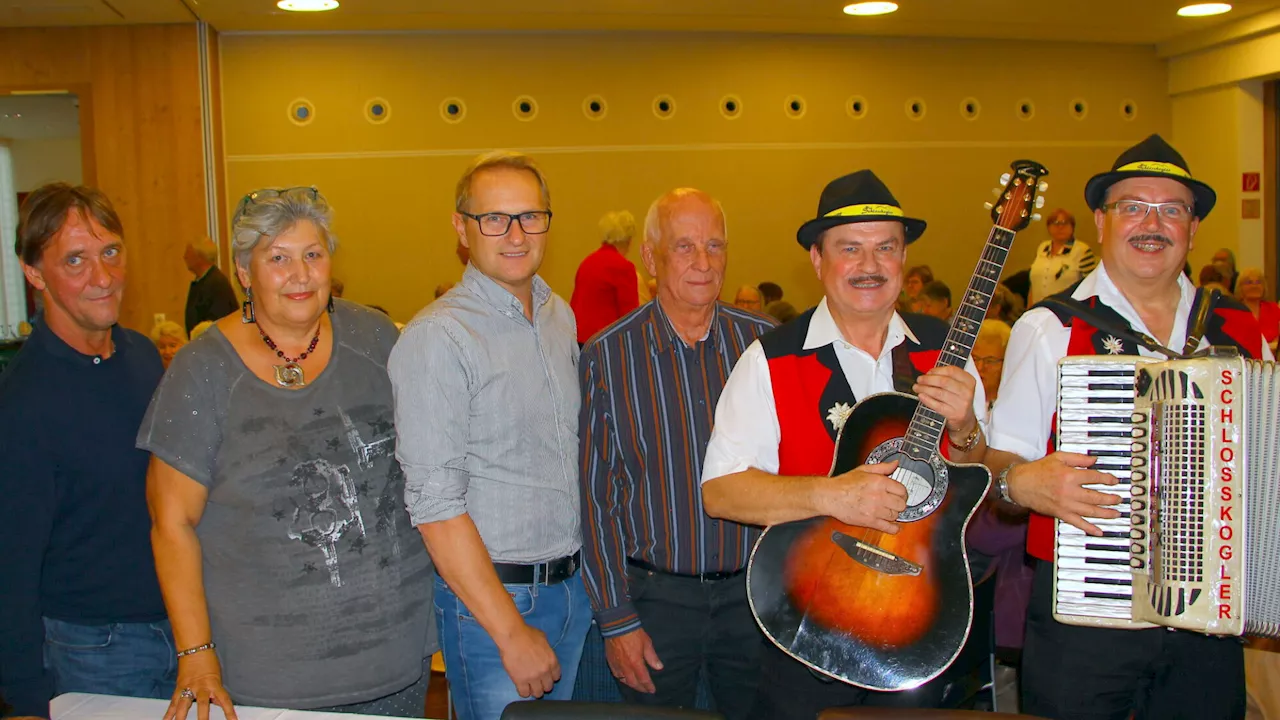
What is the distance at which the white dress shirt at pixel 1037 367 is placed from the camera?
8.06ft

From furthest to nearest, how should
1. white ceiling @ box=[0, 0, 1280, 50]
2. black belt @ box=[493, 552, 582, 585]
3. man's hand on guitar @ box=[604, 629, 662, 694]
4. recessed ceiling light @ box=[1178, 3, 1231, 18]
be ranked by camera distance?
recessed ceiling light @ box=[1178, 3, 1231, 18] → white ceiling @ box=[0, 0, 1280, 50] → man's hand on guitar @ box=[604, 629, 662, 694] → black belt @ box=[493, 552, 582, 585]

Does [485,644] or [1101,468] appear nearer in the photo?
[1101,468]

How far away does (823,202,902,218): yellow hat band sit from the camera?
2.37 meters

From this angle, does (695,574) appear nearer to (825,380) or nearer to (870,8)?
(825,380)

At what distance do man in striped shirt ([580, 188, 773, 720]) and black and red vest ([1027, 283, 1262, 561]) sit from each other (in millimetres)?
730

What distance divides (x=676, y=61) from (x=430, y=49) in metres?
2.54

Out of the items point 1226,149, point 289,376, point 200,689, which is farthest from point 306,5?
point 1226,149

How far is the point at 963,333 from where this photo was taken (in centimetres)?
228

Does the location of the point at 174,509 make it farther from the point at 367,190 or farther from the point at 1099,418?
the point at 367,190

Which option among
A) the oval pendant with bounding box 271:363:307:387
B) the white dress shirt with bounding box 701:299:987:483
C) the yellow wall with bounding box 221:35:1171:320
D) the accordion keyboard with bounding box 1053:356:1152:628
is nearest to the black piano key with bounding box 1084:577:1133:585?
the accordion keyboard with bounding box 1053:356:1152:628

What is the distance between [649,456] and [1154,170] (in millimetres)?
1442

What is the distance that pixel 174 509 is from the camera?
2.16 metres

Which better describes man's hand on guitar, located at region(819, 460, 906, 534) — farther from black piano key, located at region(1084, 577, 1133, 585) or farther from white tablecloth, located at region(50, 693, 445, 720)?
white tablecloth, located at region(50, 693, 445, 720)

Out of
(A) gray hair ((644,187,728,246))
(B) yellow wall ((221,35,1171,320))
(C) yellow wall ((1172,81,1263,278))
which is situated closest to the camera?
(A) gray hair ((644,187,728,246))
